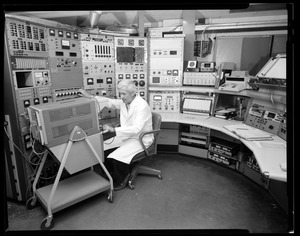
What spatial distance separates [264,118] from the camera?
96.2 inches

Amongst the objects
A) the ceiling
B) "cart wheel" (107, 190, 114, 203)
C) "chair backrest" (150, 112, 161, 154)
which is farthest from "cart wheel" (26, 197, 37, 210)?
the ceiling

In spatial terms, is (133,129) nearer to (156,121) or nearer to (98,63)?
(156,121)

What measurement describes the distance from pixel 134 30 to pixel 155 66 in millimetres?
1508

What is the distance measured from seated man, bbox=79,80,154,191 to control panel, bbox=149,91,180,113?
A: 34.5 inches

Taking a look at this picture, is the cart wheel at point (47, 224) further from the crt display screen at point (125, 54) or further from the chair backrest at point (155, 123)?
the crt display screen at point (125, 54)

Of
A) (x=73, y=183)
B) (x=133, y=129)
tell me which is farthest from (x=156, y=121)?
(x=73, y=183)

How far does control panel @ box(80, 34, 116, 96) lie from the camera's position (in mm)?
2925

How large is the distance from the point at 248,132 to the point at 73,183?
194 cm

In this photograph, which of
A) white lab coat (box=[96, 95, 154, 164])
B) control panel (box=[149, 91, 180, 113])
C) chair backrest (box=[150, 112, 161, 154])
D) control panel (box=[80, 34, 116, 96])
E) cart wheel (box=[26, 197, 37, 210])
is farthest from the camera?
control panel (box=[149, 91, 180, 113])

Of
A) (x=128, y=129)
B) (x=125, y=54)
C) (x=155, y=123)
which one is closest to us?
(x=128, y=129)

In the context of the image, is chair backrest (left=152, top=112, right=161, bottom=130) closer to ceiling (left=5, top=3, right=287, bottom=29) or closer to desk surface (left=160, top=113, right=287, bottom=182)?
desk surface (left=160, top=113, right=287, bottom=182)

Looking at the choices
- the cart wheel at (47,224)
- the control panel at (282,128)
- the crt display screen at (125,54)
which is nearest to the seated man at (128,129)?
the cart wheel at (47,224)
